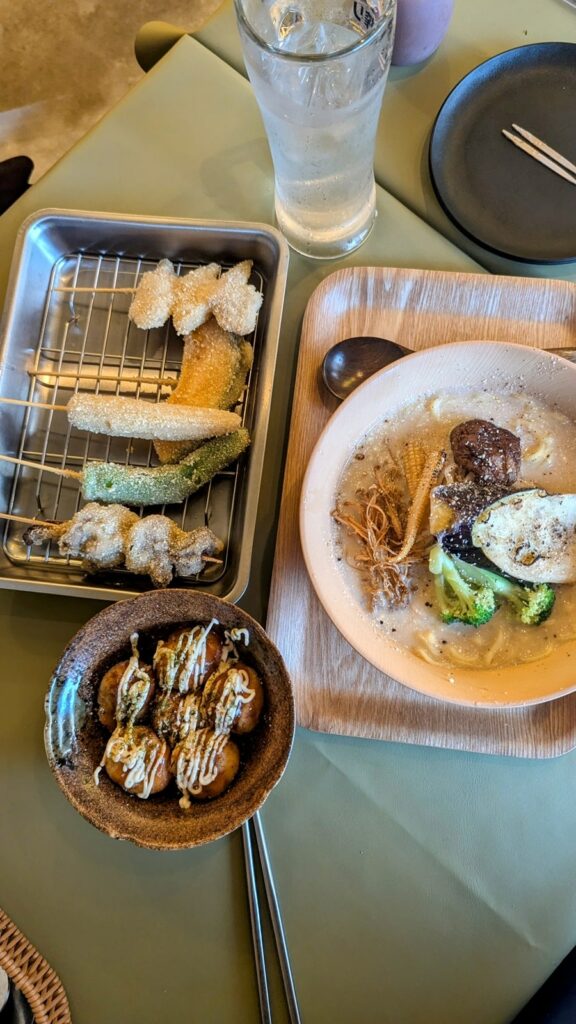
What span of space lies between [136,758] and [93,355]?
75 centimetres

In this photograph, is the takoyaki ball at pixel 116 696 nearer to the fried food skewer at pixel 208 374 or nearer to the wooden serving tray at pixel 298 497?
the wooden serving tray at pixel 298 497

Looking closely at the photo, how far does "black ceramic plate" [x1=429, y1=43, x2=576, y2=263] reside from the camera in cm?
130

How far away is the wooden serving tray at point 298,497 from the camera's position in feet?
3.80

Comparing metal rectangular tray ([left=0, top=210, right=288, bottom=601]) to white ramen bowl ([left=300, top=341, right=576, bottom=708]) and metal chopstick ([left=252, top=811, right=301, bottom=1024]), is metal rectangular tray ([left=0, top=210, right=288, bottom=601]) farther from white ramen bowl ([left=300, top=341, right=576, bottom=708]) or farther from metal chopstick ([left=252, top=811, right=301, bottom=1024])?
metal chopstick ([left=252, top=811, right=301, bottom=1024])

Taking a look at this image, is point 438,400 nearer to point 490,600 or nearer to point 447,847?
point 490,600

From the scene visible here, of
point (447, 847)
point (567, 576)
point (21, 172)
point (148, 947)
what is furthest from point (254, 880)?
point (21, 172)

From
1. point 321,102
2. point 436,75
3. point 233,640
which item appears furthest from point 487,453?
point 436,75

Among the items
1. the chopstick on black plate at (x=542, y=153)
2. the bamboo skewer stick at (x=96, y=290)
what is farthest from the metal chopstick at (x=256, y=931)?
the chopstick on black plate at (x=542, y=153)

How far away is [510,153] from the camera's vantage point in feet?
4.36

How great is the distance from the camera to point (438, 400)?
115 centimetres

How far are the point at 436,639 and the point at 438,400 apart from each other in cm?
39

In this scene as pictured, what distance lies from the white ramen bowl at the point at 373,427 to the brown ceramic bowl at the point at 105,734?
14cm

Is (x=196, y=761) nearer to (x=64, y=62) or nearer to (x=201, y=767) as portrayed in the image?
(x=201, y=767)

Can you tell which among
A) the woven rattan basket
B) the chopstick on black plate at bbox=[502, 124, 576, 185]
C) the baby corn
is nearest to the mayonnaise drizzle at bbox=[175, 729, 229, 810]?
the woven rattan basket
